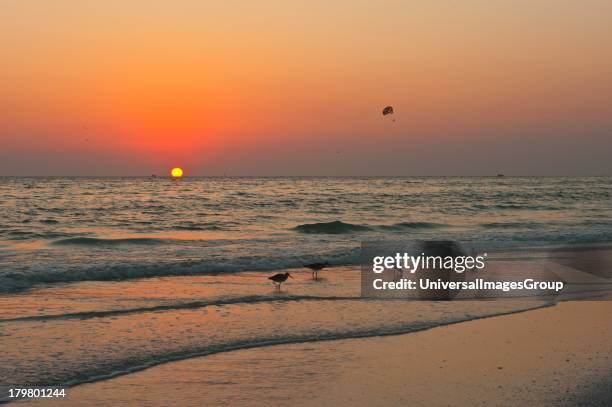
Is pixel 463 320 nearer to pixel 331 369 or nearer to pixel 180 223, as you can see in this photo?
pixel 331 369

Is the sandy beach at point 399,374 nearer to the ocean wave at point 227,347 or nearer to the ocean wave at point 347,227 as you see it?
the ocean wave at point 227,347

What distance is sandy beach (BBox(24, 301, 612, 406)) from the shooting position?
257 inches

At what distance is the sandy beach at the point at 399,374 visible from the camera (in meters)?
6.52

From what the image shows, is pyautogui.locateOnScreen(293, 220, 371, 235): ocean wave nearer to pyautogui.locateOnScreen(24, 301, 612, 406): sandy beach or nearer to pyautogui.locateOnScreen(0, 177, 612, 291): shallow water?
pyautogui.locateOnScreen(0, 177, 612, 291): shallow water

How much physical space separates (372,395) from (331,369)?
1011 millimetres

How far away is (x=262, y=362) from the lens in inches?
309

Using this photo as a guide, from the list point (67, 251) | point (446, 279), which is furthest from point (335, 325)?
point (67, 251)

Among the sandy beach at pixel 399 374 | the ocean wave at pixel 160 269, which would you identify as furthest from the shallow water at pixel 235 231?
the sandy beach at pixel 399 374

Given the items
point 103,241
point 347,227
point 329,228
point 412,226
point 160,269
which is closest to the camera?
point 160,269

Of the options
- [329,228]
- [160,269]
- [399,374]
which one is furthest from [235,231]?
[399,374]

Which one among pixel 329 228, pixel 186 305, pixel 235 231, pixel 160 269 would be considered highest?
pixel 186 305

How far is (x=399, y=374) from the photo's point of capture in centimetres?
733

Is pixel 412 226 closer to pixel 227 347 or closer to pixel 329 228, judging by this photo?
pixel 329 228

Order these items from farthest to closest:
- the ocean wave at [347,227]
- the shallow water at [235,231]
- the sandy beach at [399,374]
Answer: the ocean wave at [347,227]
the shallow water at [235,231]
the sandy beach at [399,374]
